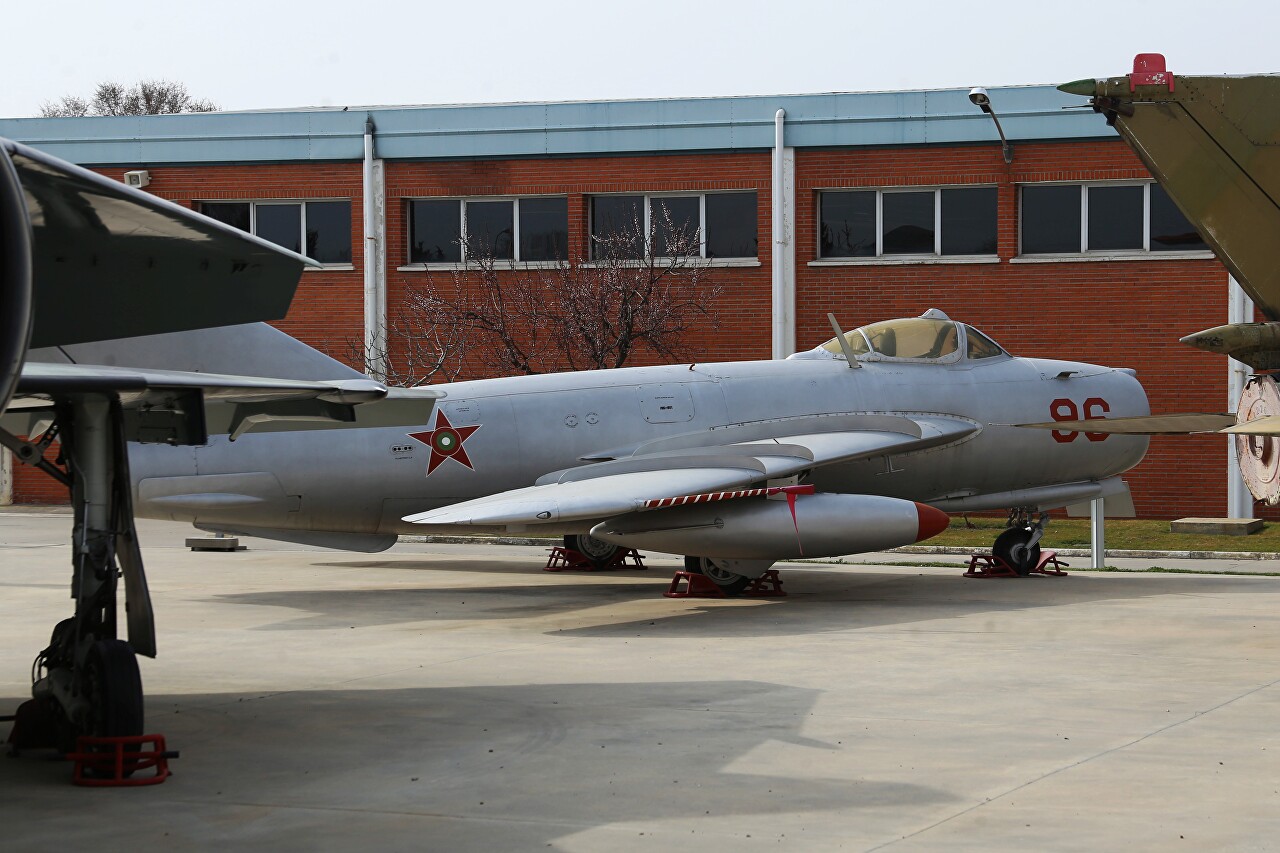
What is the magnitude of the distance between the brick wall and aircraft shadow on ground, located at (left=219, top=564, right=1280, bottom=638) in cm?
1007

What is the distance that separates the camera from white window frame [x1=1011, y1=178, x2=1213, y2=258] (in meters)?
27.9

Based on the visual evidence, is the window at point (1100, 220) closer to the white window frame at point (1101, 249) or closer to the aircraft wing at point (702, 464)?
the white window frame at point (1101, 249)

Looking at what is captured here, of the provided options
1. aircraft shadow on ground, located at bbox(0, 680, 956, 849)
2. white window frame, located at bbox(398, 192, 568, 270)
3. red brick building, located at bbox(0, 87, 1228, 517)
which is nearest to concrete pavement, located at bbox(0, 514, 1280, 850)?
aircraft shadow on ground, located at bbox(0, 680, 956, 849)

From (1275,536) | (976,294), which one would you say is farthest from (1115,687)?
(976,294)

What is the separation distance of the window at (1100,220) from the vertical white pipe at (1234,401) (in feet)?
3.92

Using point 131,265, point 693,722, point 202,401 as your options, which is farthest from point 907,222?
point 131,265

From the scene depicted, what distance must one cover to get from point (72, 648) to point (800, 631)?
22.6 ft

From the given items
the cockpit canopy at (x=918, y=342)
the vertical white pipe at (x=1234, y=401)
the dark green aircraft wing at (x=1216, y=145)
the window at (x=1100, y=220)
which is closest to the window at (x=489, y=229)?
the window at (x=1100, y=220)

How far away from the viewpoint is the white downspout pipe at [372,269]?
3066 cm

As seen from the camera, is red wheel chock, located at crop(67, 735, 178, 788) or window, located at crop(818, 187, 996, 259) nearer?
red wheel chock, located at crop(67, 735, 178, 788)

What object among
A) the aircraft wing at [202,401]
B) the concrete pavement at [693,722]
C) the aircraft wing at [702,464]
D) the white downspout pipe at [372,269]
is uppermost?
the white downspout pipe at [372,269]

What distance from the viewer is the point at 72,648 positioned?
8.30 m

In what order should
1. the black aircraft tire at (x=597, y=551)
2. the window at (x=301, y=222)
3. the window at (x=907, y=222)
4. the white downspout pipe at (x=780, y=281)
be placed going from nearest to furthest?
the black aircraft tire at (x=597, y=551) < the window at (x=907, y=222) < the white downspout pipe at (x=780, y=281) < the window at (x=301, y=222)

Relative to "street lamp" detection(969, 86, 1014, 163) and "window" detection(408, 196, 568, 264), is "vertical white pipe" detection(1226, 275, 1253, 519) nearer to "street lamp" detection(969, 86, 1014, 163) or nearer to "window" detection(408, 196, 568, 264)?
"street lamp" detection(969, 86, 1014, 163)
